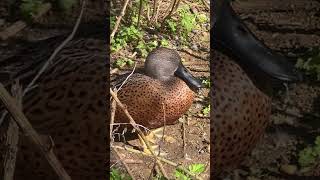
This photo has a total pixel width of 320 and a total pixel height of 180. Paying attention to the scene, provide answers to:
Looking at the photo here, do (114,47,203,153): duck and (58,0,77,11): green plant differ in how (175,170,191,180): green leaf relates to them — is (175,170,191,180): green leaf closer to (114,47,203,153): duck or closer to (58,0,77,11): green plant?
(114,47,203,153): duck

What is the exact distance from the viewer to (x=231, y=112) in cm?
131

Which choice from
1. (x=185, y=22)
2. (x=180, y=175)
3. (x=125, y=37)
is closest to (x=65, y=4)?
(x=125, y=37)

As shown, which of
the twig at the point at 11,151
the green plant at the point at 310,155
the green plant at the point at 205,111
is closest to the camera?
the twig at the point at 11,151

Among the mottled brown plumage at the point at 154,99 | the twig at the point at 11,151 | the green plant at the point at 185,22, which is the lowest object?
the mottled brown plumage at the point at 154,99

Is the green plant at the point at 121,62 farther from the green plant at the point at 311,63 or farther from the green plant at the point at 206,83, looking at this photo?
the green plant at the point at 311,63

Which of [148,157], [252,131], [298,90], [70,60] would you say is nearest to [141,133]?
[148,157]

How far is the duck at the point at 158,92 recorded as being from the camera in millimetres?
1167

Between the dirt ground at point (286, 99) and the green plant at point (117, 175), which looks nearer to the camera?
the green plant at point (117, 175)

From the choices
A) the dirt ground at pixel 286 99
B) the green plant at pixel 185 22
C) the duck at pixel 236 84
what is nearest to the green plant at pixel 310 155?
the dirt ground at pixel 286 99

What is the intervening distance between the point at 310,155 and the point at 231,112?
0.78 ft

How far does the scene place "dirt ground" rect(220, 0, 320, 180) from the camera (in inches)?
56.4

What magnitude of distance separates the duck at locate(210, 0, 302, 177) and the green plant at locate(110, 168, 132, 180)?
0.64 feet

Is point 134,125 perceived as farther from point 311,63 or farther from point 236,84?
point 311,63

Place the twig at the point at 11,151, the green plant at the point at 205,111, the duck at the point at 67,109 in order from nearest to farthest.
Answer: the twig at the point at 11,151 < the duck at the point at 67,109 < the green plant at the point at 205,111
